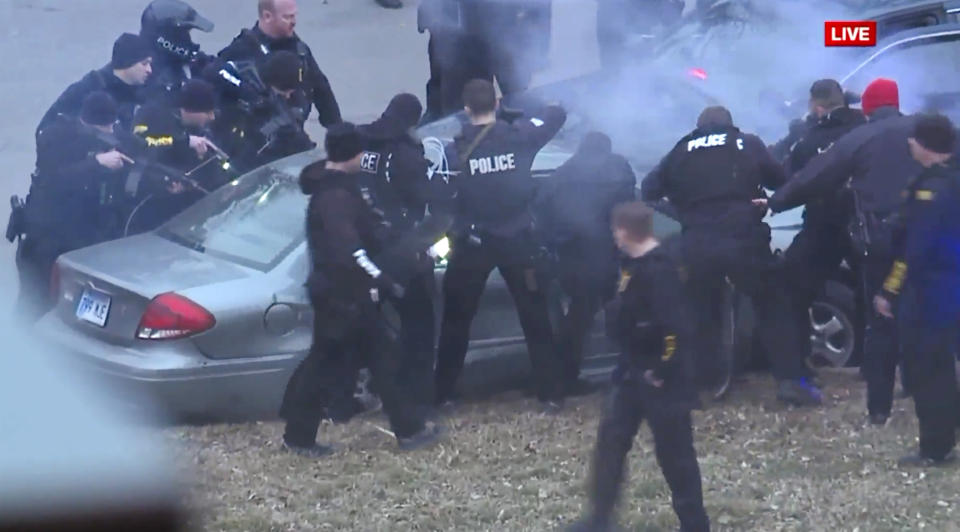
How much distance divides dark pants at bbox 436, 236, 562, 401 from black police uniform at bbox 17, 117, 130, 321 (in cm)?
208

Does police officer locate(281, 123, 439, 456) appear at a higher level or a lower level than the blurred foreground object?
higher

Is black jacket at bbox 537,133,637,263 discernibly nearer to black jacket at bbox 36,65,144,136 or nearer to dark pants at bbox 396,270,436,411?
dark pants at bbox 396,270,436,411

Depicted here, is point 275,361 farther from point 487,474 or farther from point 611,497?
point 611,497

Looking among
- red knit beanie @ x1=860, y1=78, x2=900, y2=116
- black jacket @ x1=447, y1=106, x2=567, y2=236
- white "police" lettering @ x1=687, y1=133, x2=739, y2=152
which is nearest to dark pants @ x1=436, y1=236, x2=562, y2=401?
→ black jacket @ x1=447, y1=106, x2=567, y2=236

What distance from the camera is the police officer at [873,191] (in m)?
6.96

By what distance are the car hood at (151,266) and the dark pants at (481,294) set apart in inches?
37.1

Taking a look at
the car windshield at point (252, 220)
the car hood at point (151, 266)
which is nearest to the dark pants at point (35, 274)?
the car hood at point (151, 266)

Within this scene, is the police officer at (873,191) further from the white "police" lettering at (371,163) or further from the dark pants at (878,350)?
the white "police" lettering at (371,163)

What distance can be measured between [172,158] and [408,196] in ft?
6.12

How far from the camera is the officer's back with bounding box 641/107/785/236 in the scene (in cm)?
717

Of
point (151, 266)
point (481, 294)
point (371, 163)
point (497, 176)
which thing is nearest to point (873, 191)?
point (497, 176)

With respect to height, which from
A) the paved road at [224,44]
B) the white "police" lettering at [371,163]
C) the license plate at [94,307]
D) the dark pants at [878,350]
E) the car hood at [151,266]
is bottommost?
the paved road at [224,44]

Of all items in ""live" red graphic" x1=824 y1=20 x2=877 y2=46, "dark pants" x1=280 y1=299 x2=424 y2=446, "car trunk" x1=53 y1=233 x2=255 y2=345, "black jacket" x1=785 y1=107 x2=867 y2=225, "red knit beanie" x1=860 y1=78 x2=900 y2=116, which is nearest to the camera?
"dark pants" x1=280 y1=299 x2=424 y2=446

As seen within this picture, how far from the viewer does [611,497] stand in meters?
5.76
